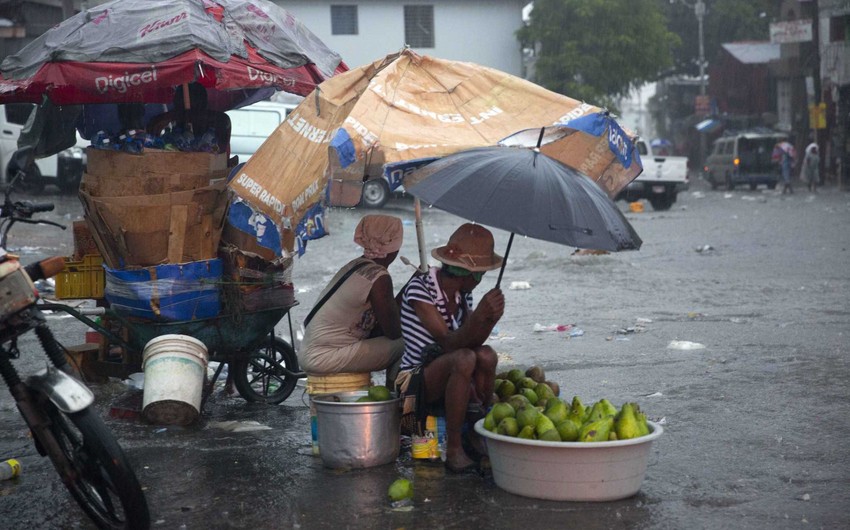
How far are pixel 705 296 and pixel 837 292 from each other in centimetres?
141

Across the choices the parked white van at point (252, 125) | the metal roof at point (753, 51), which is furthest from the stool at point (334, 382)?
the metal roof at point (753, 51)

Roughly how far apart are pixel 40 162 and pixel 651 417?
19.8 meters

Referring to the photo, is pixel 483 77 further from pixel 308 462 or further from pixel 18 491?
pixel 18 491

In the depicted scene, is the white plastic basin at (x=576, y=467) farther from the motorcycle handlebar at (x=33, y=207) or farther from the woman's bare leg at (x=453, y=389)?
the motorcycle handlebar at (x=33, y=207)

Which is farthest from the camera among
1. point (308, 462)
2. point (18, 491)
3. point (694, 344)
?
point (694, 344)

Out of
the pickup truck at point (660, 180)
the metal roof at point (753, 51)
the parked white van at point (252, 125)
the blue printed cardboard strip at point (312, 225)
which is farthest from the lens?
the metal roof at point (753, 51)

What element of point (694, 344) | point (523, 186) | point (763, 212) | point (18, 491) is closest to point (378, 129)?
point (523, 186)

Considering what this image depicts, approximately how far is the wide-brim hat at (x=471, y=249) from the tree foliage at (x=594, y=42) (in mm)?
34574

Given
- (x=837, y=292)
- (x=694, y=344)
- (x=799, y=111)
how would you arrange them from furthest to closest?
(x=799, y=111) → (x=837, y=292) → (x=694, y=344)

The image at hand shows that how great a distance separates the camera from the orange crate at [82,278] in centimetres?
679

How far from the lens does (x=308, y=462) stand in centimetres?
550

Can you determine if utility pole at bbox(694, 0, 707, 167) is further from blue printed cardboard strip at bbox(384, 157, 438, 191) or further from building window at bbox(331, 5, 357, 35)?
blue printed cardboard strip at bbox(384, 157, 438, 191)

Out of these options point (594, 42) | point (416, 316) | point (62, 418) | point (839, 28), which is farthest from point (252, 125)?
point (839, 28)

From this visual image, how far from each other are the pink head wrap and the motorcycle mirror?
1.97 m
